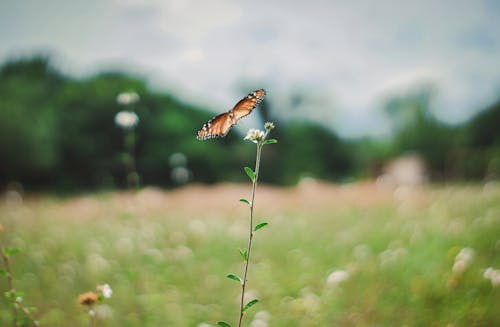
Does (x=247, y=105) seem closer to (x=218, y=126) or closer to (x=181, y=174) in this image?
(x=218, y=126)

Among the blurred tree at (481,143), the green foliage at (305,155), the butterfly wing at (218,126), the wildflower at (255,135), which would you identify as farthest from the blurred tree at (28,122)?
the blurred tree at (481,143)

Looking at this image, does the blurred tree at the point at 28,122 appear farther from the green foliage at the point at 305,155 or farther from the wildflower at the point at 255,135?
the wildflower at the point at 255,135

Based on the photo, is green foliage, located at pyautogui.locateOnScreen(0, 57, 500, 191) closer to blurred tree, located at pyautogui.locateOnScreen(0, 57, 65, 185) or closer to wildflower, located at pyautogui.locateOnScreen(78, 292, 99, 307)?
blurred tree, located at pyautogui.locateOnScreen(0, 57, 65, 185)

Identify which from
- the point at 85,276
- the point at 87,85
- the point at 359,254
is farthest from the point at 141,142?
the point at 359,254

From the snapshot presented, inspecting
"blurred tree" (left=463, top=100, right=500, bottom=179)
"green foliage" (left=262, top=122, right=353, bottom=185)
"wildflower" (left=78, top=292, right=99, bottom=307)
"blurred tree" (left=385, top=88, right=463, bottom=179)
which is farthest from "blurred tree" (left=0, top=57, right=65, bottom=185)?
"blurred tree" (left=385, top=88, right=463, bottom=179)

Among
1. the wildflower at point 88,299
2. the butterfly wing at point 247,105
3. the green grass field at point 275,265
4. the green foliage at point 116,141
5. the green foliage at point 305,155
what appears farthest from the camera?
the green foliage at point 305,155

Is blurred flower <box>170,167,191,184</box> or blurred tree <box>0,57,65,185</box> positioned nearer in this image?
blurred flower <box>170,167,191,184</box>
